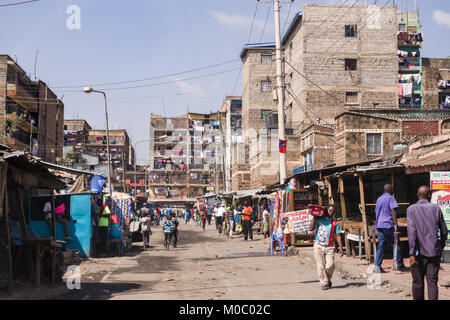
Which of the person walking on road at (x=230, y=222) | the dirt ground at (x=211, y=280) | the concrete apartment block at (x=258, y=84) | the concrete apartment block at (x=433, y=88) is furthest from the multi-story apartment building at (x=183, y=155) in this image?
the dirt ground at (x=211, y=280)

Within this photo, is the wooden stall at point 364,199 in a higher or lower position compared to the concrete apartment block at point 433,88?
lower

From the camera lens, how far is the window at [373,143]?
107 ft

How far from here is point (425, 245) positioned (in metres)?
7.19

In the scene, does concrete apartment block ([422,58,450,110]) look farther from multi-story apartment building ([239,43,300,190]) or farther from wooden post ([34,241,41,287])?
wooden post ([34,241,41,287])

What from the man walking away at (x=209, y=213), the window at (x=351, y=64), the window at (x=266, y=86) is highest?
the window at (x=266, y=86)

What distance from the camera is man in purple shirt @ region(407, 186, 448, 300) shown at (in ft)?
23.3

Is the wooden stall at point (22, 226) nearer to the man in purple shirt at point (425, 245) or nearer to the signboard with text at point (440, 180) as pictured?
the man in purple shirt at point (425, 245)

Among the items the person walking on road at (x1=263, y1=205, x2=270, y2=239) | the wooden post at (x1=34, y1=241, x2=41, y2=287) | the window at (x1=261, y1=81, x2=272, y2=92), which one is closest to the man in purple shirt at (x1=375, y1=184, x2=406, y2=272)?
the wooden post at (x1=34, y1=241, x2=41, y2=287)

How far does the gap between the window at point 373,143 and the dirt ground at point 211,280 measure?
55.9 ft

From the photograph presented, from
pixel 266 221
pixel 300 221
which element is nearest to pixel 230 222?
pixel 266 221

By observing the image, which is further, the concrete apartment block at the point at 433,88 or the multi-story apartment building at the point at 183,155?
the multi-story apartment building at the point at 183,155

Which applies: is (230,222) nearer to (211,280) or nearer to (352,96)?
(211,280)

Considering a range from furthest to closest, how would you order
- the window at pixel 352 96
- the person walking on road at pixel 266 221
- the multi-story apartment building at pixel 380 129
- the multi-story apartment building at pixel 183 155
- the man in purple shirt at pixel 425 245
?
1. the multi-story apartment building at pixel 183 155
2. the window at pixel 352 96
3. the multi-story apartment building at pixel 380 129
4. the person walking on road at pixel 266 221
5. the man in purple shirt at pixel 425 245

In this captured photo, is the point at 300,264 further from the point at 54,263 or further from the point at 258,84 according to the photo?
the point at 258,84
